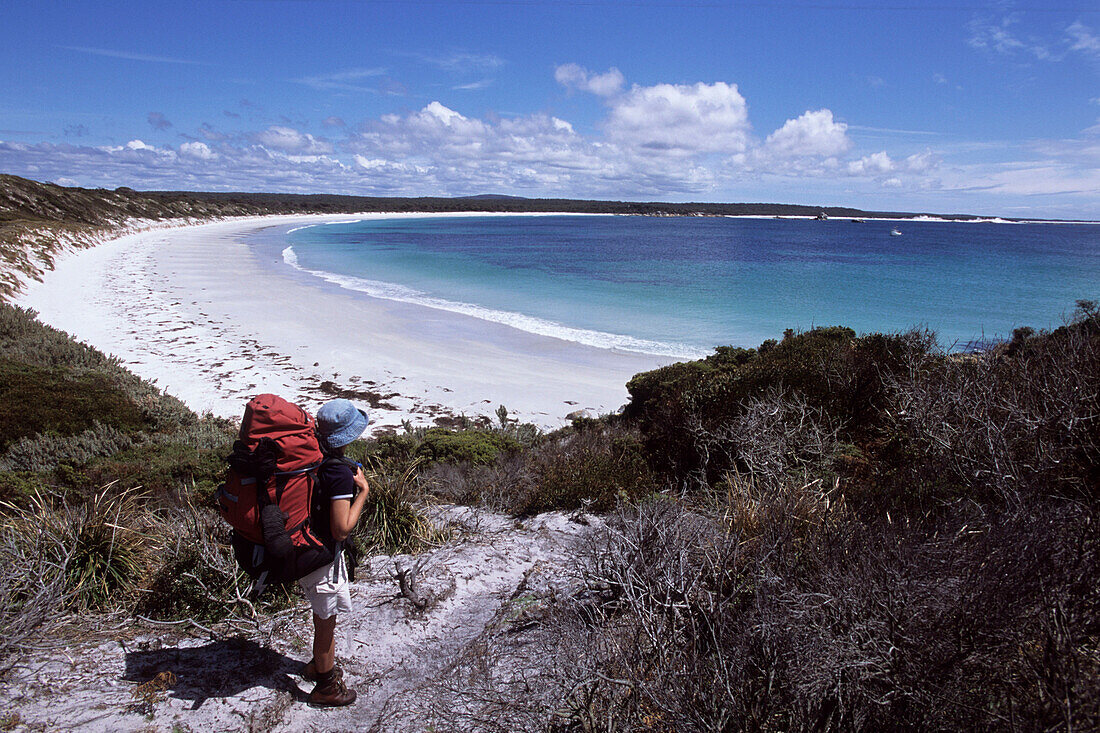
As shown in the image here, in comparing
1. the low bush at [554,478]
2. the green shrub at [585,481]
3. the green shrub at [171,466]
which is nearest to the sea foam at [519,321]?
the low bush at [554,478]

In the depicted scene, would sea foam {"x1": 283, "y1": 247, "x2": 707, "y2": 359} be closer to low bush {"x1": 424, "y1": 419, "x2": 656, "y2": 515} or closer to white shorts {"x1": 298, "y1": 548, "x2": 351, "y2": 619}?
low bush {"x1": 424, "y1": 419, "x2": 656, "y2": 515}

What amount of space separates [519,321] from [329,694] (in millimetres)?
18146

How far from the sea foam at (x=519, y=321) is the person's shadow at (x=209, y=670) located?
1418 centimetres

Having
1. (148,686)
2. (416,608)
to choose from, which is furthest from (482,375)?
(148,686)

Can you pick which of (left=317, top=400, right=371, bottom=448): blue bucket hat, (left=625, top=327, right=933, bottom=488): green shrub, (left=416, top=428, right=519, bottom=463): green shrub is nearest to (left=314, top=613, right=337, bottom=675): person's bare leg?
(left=317, top=400, right=371, bottom=448): blue bucket hat

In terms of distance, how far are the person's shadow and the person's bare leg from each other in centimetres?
24

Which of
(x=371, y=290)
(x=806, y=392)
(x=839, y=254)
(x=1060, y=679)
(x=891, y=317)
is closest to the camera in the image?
(x=1060, y=679)

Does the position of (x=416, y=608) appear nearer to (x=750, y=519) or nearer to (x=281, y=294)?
(x=750, y=519)

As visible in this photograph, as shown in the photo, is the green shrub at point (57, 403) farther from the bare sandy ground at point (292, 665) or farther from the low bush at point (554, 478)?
the bare sandy ground at point (292, 665)

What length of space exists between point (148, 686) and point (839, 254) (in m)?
63.5

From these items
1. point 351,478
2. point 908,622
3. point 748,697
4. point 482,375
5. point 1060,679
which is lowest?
point 482,375

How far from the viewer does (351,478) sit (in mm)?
2740

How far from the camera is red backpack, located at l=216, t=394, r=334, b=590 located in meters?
2.46

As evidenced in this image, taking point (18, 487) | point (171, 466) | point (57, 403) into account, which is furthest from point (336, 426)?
point (57, 403)
